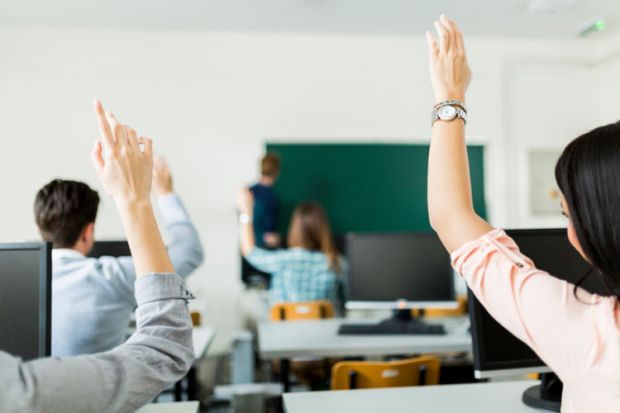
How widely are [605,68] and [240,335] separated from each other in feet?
14.9

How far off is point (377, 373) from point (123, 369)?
1.43 meters

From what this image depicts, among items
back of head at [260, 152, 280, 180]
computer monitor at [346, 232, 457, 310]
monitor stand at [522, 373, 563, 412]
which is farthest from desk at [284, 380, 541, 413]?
back of head at [260, 152, 280, 180]

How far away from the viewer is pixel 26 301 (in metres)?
1.22

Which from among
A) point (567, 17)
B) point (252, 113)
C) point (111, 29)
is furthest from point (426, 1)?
point (111, 29)

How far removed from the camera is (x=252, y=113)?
5207mm

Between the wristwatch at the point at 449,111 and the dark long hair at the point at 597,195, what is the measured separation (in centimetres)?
20

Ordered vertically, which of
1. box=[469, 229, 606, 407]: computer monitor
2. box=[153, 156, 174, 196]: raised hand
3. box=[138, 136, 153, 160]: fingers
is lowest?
box=[469, 229, 606, 407]: computer monitor

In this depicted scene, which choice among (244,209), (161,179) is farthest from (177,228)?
(244,209)

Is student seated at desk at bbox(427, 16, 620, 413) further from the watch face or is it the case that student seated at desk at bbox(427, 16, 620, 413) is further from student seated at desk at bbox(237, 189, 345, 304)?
student seated at desk at bbox(237, 189, 345, 304)

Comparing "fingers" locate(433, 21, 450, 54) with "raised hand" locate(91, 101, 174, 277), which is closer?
"raised hand" locate(91, 101, 174, 277)

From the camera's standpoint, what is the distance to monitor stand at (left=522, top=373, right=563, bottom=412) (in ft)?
5.15

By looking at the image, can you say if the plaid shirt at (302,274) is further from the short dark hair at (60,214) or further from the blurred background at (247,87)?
the short dark hair at (60,214)

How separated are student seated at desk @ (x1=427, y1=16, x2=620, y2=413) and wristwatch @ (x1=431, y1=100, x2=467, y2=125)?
0.18 metres

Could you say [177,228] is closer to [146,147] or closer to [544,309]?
[146,147]
